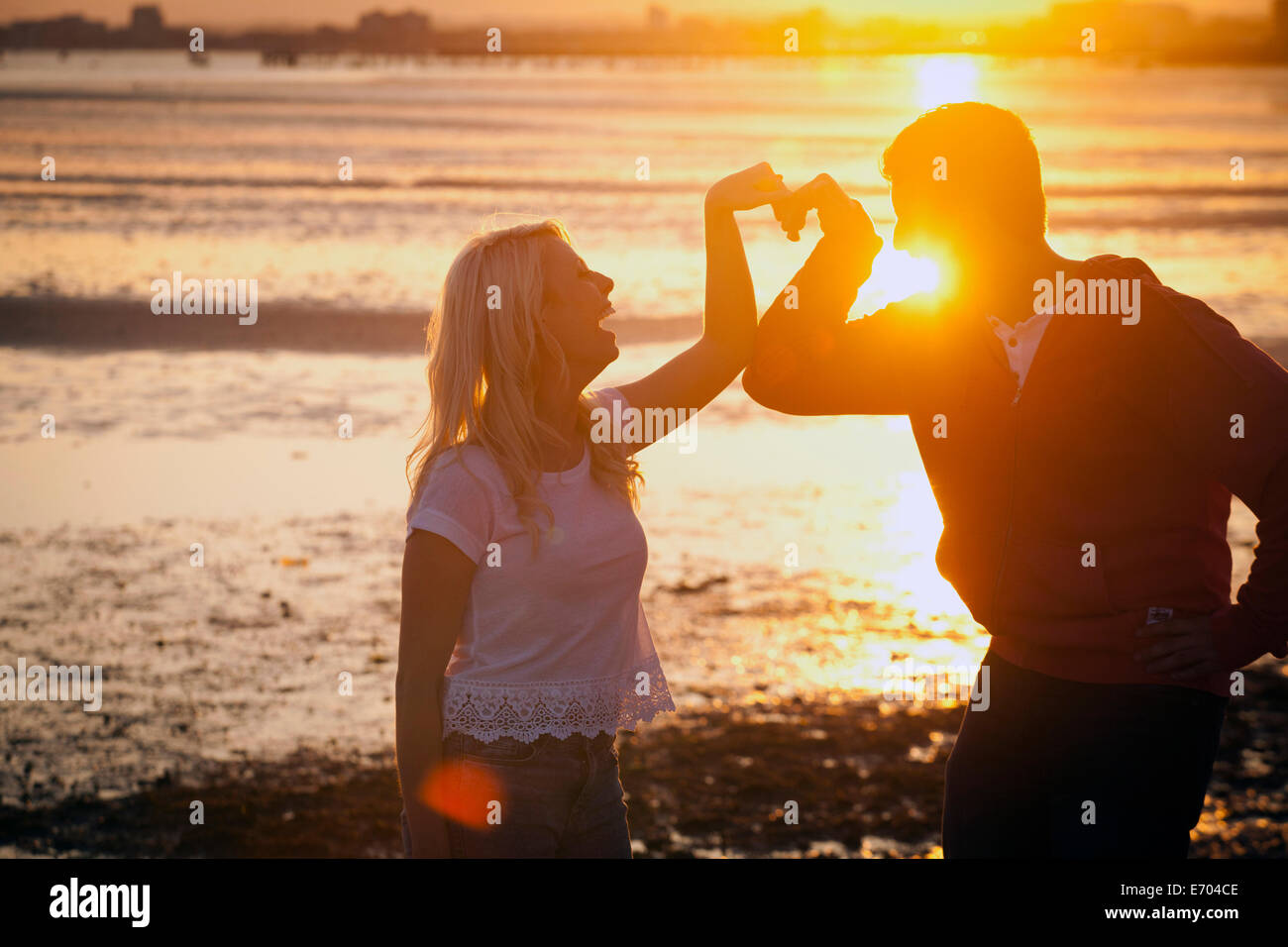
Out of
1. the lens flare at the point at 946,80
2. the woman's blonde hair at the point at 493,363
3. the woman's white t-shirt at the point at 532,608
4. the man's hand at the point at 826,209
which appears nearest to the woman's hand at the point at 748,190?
the man's hand at the point at 826,209

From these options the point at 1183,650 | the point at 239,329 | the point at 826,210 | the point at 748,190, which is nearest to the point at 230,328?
the point at 239,329

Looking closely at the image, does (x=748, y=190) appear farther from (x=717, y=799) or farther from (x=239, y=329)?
(x=239, y=329)

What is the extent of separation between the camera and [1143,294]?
9.73 feet

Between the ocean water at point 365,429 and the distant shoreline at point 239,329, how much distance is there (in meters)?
0.37

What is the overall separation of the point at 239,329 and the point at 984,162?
1410 centimetres

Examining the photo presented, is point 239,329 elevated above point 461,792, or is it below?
above

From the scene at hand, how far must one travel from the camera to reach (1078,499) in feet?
9.82

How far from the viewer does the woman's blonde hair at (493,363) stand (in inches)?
118

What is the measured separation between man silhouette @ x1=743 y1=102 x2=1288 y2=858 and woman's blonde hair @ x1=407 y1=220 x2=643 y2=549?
962mm

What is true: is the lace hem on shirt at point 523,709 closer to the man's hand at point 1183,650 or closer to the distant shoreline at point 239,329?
the man's hand at point 1183,650
